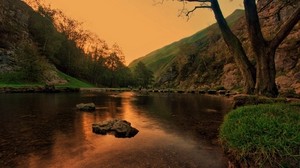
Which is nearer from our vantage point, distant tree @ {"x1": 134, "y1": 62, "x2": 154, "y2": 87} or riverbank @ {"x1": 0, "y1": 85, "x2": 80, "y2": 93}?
riverbank @ {"x1": 0, "y1": 85, "x2": 80, "y2": 93}

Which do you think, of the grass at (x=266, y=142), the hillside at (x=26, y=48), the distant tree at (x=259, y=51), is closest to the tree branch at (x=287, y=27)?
the distant tree at (x=259, y=51)

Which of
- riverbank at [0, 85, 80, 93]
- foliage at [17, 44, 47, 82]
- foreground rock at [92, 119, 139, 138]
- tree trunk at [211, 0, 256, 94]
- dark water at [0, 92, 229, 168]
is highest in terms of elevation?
foliage at [17, 44, 47, 82]

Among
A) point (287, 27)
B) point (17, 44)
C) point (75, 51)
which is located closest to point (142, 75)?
point (75, 51)

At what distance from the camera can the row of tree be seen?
345 ft

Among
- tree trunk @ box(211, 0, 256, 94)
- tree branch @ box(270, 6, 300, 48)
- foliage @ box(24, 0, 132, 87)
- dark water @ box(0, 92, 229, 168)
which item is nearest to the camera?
dark water @ box(0, 92, 229, 168)

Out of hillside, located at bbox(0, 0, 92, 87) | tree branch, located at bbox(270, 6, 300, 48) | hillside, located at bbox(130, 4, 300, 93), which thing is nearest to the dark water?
tree branch, located at bbox(270, 6, 300, 48)

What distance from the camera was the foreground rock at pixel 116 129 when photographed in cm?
1338

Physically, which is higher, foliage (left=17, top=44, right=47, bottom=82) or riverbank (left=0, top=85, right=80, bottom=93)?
foliage (left=17, top=44, right=47, bottom=82)

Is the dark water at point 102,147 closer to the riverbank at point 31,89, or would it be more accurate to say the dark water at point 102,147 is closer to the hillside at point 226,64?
the hillside at point 226,64

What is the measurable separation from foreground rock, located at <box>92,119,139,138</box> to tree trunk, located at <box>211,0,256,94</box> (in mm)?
9985

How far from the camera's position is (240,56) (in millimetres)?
18641

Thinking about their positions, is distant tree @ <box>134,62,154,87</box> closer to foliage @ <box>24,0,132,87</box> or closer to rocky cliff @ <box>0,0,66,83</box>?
foliage @ <box>24,0,132,87</box>

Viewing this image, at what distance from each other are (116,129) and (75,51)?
111 m

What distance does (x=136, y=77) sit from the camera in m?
146
